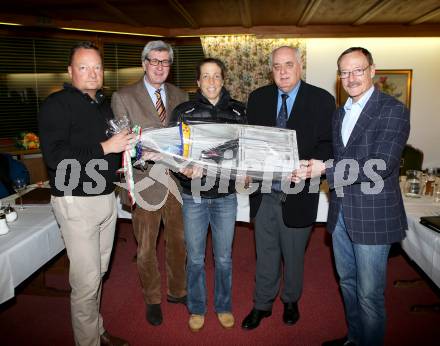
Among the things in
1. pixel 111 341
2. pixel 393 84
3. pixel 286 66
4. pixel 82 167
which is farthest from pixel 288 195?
pixel 393 84

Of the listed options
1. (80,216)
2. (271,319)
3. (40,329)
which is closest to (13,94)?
(40,329)

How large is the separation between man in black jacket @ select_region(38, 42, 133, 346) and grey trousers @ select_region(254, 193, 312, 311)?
998mm

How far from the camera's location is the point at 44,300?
2924mm

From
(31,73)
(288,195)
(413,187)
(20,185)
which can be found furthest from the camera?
(31,73)

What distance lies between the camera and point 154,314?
8.39 ft

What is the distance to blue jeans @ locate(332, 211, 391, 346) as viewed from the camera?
1794mm

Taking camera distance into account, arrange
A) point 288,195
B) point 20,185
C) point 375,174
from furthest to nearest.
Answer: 1. point 20,185
2. point 288,195
3. point 375,174

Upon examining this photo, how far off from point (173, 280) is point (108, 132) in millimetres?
1346

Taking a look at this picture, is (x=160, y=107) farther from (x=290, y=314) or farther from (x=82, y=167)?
(x=290, y=314)

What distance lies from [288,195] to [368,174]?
60 cm

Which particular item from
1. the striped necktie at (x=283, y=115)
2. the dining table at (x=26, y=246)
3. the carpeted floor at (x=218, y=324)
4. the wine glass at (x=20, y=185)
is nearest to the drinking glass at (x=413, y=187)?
the carpeted floor at (x=218, y=324)

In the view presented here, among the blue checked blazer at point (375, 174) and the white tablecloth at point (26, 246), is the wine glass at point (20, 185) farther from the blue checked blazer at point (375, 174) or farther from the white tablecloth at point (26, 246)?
the blue checked blazer at point (375, 174)

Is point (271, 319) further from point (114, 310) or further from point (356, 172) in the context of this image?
point (356, 172)

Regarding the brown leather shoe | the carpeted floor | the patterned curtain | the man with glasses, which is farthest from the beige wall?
the brown leather shoe
